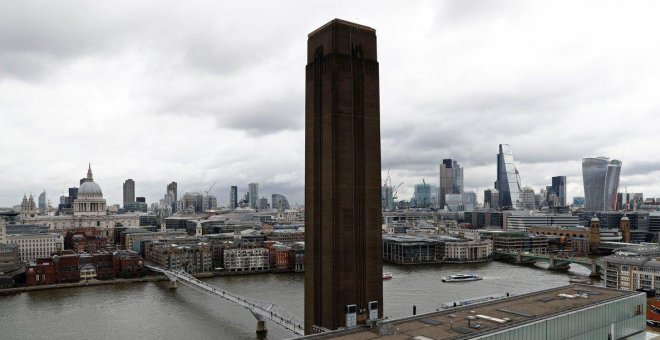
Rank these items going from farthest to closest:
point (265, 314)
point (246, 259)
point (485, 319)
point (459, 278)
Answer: point (246, 259), point (459, 278), point (265, 314), point (485, 319)

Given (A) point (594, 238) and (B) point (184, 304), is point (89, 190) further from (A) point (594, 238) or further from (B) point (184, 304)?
(A) point (594, 238)

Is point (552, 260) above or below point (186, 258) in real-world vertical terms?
below

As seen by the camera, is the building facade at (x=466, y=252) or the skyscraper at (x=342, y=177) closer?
the skyscraper at (x=342, y=177)

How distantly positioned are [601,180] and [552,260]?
111362mm

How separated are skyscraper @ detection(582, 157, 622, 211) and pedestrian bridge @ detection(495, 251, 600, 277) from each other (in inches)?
3865

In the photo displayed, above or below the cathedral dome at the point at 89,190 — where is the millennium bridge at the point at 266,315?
below

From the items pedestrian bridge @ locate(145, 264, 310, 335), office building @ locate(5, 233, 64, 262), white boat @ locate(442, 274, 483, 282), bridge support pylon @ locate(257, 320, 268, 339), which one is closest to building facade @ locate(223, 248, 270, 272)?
pedestrian bridge @ locate(145, 264, 310, 335)

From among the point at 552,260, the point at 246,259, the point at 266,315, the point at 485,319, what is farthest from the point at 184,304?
the point at 552,260

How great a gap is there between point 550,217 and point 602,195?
37191 millimetres

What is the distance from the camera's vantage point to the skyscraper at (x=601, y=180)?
579ft

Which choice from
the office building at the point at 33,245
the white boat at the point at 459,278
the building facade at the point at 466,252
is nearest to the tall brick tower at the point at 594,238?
the building facade at the point at 466,252

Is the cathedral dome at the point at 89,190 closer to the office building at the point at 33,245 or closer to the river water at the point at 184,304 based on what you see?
the office building at the point at 33,245

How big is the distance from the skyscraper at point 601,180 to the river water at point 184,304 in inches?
4678

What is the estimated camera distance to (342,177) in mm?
30734
